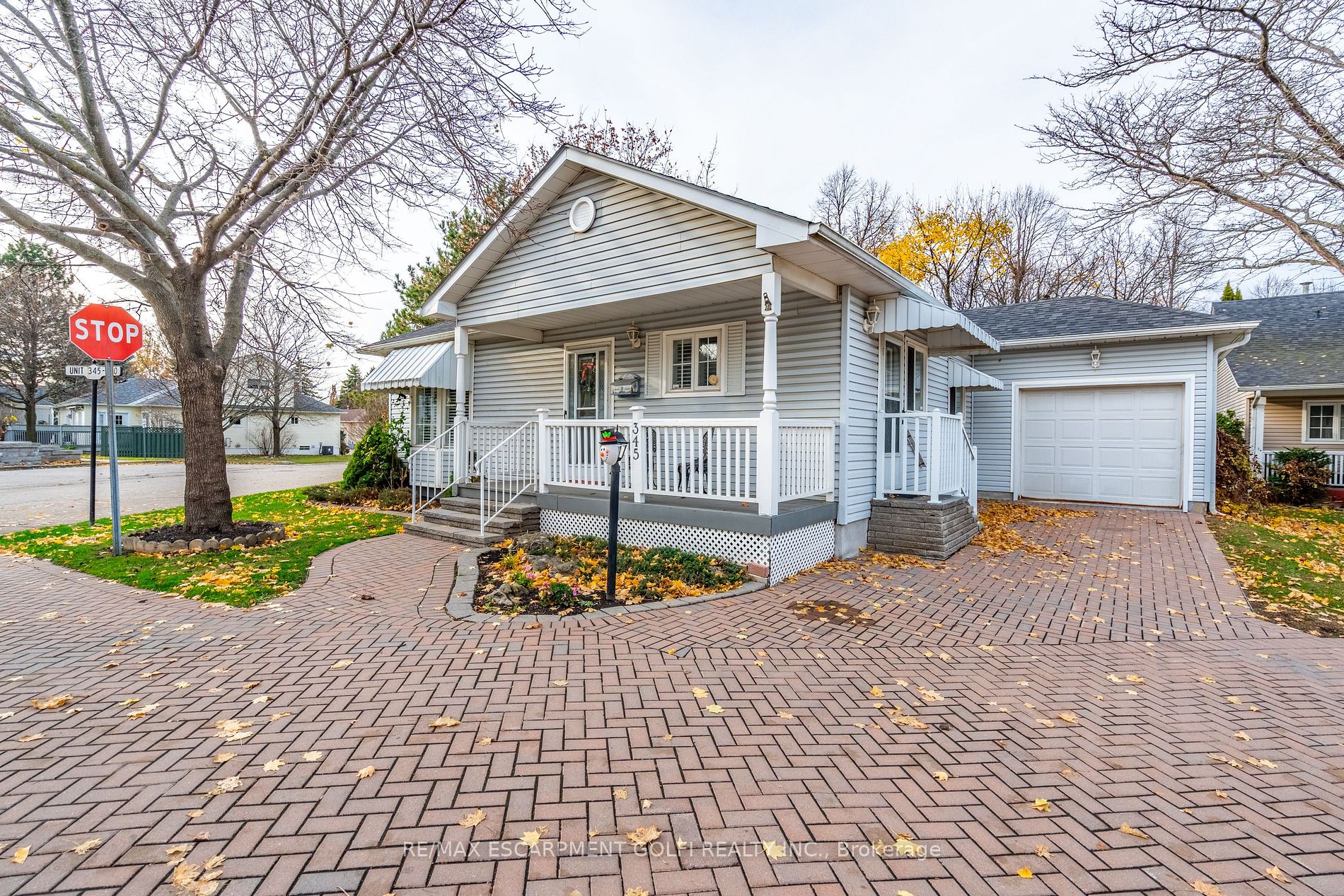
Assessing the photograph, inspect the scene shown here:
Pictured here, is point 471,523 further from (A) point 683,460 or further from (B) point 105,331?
(B) point 105,331

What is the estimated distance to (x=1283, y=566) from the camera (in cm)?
745

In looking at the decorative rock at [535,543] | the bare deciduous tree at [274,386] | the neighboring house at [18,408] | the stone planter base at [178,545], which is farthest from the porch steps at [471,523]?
the neighboring house at [18,408]

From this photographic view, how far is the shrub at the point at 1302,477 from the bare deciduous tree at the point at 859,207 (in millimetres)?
15846

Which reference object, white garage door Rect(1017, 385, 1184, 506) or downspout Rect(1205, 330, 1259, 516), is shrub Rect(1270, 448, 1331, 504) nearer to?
downspout Rect(1205, 330, 1259, 516)

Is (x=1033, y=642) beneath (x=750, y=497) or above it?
beneath

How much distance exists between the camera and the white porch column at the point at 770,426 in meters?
6.57

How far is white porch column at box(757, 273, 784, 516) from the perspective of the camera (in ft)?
21.5

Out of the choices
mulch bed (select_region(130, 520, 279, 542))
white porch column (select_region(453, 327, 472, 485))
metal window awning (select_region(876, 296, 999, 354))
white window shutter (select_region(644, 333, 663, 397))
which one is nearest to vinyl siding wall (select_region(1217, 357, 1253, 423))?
metal window awning (select_region(876, 296, 999, 354))

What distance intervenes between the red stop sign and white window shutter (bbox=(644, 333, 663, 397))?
7124 mm

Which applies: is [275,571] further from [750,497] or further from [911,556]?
[911,556]

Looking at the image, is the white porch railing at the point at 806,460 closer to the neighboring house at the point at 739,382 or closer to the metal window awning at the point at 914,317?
the neighboring house at the point at 739,382

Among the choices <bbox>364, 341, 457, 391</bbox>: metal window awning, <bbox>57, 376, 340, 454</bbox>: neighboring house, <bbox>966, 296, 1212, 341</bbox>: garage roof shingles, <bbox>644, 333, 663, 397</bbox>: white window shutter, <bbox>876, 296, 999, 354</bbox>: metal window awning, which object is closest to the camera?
<bbox>876, 296, 999, 354</bbox>: metal window awning

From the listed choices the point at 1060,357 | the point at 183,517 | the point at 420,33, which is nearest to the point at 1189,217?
the point at 1060,357

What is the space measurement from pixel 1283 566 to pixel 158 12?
15688 millimetres
